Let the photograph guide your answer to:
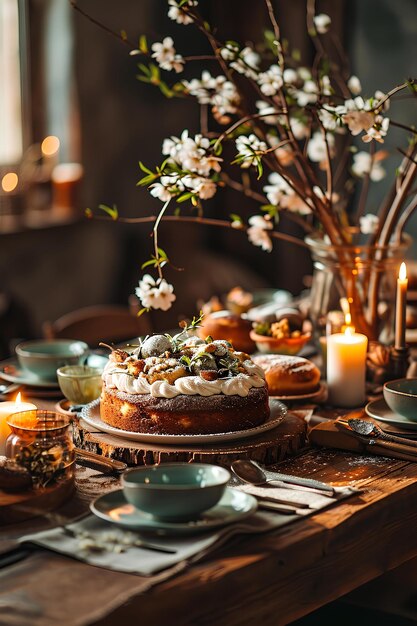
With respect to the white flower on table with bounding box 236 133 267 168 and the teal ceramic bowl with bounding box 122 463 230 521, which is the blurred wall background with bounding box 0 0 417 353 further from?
the teal ceramic bowl with bounding box 122 463 230 521

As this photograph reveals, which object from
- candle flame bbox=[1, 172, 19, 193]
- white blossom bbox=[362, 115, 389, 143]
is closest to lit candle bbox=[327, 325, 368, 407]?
white blossom bbox=[362, 115, 389, 143]

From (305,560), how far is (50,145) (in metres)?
3.34

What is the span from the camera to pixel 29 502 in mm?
1434

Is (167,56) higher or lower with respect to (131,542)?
higher

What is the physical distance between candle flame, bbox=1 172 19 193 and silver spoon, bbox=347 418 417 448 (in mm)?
2823

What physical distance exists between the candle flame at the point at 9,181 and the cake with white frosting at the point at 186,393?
266 cm

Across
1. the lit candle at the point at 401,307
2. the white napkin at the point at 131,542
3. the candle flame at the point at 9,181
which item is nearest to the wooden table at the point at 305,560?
the white napkin at the point at 131,542

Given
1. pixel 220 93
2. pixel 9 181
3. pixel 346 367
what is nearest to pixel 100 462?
pixel 346 367

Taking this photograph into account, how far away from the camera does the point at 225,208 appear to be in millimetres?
5059

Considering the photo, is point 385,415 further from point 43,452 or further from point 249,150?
point 43,452

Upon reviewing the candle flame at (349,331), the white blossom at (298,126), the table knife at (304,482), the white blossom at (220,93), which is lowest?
the table knife at (304,482)

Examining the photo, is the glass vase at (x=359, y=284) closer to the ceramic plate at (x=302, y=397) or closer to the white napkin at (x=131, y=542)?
the ceramic plate at (x=302, y=397)

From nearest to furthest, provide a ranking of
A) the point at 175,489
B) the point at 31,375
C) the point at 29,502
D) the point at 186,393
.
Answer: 1. the point at 175,489
2. the point at 29,502
3. the point at 186,393
4. the point at 31,375

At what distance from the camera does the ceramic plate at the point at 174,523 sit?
1.34 m
